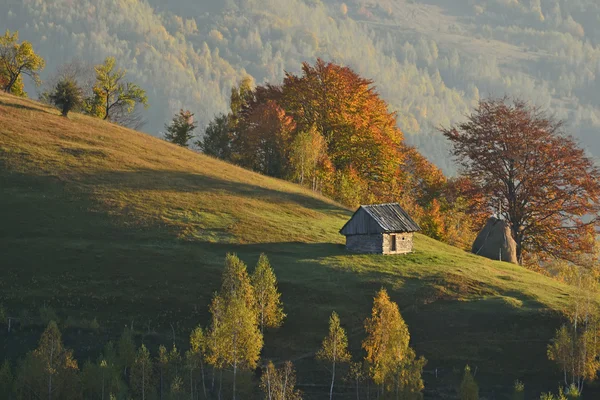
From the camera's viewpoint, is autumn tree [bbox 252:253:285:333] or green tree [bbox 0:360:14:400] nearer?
green tree [bbox 0:360:14:400]

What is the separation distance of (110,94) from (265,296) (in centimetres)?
8129

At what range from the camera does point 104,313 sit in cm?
5988

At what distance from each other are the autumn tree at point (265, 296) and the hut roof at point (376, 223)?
63.5 feet

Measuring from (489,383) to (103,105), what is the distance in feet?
311

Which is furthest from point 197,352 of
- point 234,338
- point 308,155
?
point 308,155

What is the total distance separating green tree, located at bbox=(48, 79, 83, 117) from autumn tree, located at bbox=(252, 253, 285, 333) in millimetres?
57044

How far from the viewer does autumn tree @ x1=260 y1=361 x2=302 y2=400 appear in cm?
4766

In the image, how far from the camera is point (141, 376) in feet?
160

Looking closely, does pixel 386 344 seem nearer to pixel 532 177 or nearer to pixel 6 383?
pixel 6 383

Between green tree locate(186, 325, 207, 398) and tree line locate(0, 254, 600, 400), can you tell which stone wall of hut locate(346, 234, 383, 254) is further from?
green tree locate(186, 325, 207, 398)

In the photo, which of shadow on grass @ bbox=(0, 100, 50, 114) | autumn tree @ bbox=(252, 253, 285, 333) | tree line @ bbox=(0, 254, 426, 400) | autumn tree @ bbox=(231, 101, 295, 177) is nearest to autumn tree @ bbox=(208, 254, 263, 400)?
tree line @ bbox=(0, 254, 426, 400)

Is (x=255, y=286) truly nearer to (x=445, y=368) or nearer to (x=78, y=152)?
(x=445, y=368)

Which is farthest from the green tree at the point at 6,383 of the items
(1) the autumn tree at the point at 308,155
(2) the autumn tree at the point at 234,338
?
(1) the autumn tree at the point at 308,155

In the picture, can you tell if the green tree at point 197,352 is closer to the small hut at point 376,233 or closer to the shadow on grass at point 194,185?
the small hut at point 376,233
